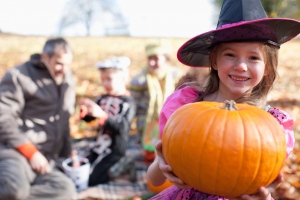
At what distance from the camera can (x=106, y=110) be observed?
4.72m

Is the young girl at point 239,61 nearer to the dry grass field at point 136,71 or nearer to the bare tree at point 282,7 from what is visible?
the dry grass field at point 136,71

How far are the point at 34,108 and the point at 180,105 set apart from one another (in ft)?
7.95

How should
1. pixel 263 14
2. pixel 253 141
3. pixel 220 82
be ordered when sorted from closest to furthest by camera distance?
pixel 253 141
pixel 263 14
pixel 220 82

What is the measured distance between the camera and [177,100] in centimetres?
209

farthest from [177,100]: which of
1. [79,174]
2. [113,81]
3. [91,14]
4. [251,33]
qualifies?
[91,14]

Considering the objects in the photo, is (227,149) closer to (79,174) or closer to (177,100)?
(177,100)

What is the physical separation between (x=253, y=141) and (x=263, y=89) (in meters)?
0.69

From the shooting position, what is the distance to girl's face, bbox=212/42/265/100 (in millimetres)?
1856

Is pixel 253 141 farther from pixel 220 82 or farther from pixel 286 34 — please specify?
pixel 286 34

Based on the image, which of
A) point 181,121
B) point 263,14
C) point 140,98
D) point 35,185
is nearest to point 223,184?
point 181,121

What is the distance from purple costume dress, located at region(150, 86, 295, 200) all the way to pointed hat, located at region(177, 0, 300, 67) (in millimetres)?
293

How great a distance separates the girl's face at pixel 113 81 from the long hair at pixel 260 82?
2695 millimetres

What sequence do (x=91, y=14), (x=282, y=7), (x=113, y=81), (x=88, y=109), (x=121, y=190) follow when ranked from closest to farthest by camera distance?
(x=88, y=109) < (x=121, y=190) < (x=113, y=81) < (x=282, y=7) < (x=91, y=14)

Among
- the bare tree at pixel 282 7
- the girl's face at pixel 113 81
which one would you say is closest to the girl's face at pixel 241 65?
the girl's face at pixel 113 81
